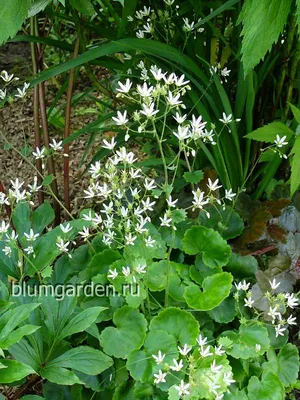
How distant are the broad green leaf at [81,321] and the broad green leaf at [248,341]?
33cm

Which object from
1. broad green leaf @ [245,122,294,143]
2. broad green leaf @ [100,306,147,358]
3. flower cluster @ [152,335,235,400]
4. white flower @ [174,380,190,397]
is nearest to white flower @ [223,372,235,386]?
flower cluster @ [152,335,235,400]

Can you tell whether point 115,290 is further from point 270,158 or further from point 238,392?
point 270,158

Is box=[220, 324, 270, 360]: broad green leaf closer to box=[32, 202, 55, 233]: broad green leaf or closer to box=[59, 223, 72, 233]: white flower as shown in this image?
box=[59, 223, 72, 233]: white flower

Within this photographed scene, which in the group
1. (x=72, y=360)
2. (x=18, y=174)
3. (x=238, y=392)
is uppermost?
(x=18, y=174)

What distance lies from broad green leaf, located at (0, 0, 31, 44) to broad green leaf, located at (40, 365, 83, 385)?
0.71m

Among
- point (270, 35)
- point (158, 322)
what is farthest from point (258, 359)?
point (270, 35)

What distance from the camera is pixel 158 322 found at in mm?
1477

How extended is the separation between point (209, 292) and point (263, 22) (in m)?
0.69

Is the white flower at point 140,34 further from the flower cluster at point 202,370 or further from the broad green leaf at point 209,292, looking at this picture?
the flower cluster at point 202,370

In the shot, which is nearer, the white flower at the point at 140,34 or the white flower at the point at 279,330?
the white flower at the point at 279,330

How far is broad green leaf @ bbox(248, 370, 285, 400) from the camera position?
4.92 feet

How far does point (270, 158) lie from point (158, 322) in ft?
1.99

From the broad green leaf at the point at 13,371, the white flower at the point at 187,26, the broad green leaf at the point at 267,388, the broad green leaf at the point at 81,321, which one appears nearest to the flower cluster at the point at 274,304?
the broad green leaf at the point at 267,388

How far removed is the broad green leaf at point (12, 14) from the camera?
1.09 m
